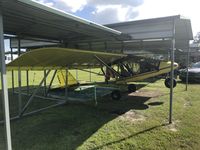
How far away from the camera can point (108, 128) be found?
512cm

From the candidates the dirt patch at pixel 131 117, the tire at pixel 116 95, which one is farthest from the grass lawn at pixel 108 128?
the tire at pixel 116 95

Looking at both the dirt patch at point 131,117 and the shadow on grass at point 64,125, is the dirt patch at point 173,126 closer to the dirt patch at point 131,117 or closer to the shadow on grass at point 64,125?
the dirt patch at point 131,117

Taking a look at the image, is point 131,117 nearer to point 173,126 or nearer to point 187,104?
point 173,126

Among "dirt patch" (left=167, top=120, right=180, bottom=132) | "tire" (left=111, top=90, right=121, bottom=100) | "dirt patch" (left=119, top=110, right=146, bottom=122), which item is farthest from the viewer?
"tire" (left=111, top=90, right=121, bottom=100)

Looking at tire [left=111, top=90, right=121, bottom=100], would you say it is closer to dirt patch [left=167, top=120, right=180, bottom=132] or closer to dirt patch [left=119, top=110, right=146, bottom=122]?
dirt patch [left=119, top=110, right=146, bottom=122]

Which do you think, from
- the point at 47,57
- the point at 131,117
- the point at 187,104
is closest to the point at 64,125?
the point at 47,57

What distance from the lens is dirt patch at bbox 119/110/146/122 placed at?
5.89m

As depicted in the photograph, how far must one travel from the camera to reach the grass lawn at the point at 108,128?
13.8 feet

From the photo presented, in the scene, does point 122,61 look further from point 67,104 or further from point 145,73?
point 67,104

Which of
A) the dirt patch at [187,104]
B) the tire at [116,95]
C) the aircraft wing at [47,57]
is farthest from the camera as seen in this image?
the tire at [116,95]

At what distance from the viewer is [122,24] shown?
7145mm

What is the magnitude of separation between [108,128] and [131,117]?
123 cm

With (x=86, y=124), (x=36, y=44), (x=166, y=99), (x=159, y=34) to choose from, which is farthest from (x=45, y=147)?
(x=36, y=44)

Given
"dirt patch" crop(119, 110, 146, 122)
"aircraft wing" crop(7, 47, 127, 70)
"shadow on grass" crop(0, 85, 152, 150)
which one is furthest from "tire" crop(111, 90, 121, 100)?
"aircraft wing" crop(7, 47, 127, 70)
